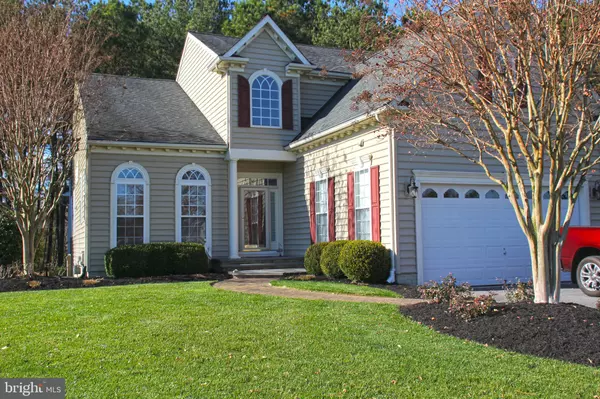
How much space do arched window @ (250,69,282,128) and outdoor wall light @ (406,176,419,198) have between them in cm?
585

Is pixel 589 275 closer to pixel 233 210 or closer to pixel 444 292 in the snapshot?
pixel 444 292

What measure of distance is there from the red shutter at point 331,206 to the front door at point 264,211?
3.04m

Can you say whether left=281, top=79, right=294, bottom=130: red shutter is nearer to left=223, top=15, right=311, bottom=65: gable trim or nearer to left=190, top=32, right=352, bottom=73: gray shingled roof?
left=223, top=15, right=311, bottom=65: gable trim

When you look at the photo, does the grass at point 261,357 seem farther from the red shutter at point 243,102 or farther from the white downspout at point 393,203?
the red shutter at point 243,102

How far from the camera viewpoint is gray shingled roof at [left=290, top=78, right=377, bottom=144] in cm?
1472

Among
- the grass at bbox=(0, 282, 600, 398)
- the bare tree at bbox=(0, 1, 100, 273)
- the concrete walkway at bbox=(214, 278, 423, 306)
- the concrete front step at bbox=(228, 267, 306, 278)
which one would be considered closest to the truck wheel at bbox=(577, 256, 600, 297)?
the concrete walkway at bbox=(214, 278, 423, 306)

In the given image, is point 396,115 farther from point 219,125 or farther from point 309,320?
point 219,125

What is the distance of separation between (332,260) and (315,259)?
102cm

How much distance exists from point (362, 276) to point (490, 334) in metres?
5.75

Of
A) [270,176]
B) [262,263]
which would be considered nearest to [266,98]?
[270,176]

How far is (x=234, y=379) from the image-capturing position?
5.25 m

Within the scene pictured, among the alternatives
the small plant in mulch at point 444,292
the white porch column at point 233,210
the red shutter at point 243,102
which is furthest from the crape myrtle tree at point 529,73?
the white porch column at point 233,210

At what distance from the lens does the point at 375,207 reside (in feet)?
42.9

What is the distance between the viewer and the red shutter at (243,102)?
1691 cm
